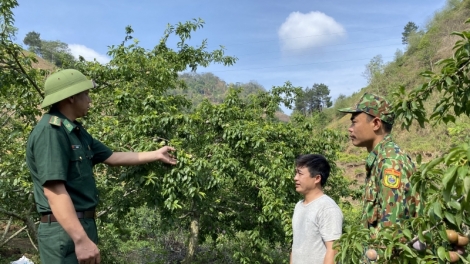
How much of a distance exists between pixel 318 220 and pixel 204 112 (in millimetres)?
2600

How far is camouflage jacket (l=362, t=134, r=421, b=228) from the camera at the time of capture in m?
1.66

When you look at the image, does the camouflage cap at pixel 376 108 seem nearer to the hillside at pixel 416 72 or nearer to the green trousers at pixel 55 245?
the green trousers at pixel 55 245

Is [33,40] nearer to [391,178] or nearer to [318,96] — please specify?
[318,96]

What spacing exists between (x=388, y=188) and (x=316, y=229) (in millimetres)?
611

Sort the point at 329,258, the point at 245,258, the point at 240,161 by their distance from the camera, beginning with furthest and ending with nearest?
the point at 245,258 < the point at 240,161 < the point at 329,258

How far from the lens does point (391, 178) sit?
67.4 inches

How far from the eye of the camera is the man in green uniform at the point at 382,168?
167cm

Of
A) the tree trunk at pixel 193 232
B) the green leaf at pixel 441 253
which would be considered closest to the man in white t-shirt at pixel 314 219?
the green leaf at pixel 441 253

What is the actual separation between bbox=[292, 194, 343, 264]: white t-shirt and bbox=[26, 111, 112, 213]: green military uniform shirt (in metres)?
1.19

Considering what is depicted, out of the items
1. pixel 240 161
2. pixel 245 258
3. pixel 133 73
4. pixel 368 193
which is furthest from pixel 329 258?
pixel 133 73

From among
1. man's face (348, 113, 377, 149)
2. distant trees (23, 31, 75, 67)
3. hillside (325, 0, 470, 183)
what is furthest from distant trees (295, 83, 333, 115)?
man's face (348, 113, 377, 149)

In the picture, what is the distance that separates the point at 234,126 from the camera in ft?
13.8

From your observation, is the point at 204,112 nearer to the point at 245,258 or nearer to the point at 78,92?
the point at 245,258

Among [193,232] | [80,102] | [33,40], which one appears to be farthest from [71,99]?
[33,40]
